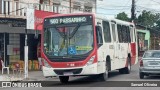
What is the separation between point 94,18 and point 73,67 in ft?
8.00

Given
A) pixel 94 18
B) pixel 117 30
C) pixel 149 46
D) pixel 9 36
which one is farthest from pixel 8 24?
pixel 149 46

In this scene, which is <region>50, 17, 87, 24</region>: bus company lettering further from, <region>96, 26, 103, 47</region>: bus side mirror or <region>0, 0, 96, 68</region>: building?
<region>0, 0, 96, 68</region>: building

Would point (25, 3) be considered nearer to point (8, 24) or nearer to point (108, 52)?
point (8, 24)

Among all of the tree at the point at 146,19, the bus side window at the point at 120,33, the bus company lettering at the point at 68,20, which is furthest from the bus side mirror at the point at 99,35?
the tree at the point at 146,19

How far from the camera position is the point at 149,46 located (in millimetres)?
81125

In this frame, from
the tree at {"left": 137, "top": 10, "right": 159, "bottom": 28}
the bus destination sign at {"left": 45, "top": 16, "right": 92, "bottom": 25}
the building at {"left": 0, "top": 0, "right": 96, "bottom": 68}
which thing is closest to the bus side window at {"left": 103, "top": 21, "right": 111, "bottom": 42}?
the bus destination sign at {"left": 45, "top": 16, "right": 92, "bottom": 25}

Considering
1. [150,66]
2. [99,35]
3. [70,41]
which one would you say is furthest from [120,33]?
[70,41]

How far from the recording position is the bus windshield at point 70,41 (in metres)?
18.7

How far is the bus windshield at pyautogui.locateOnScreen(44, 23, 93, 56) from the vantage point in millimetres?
18672

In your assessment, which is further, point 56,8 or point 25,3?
point 56,8

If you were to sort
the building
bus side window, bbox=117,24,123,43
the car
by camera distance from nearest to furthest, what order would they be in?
the car
bus side window, bbox=117,24,123,43
the building

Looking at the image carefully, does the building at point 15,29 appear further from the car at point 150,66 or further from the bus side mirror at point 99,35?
the car at point 150,66

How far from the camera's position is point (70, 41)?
18.8 m

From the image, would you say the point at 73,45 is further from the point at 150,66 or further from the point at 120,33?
the point at 120,33
